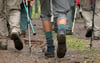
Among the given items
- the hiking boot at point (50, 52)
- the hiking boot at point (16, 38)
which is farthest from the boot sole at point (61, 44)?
the hiking boot at point (16, 38)

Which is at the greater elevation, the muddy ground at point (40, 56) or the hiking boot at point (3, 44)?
the hiking boot at point (3, 44)

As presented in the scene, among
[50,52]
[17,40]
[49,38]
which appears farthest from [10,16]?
[50,52]

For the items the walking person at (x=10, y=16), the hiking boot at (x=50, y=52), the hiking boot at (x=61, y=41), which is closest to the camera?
the hiking boot at (x=61, y=41)

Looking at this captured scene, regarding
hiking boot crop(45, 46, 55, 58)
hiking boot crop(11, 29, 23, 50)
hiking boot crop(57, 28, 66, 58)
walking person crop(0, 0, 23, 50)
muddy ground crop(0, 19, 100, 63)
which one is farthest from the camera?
walking person crop(0, 0, 23, 50)

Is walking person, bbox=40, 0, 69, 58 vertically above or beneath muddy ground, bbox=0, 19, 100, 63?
above

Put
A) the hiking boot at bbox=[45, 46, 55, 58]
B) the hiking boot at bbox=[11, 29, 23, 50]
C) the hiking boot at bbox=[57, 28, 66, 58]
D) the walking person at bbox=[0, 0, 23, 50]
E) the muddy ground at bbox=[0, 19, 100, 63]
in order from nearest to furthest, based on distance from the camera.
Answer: the hiking boot at bbox=[57, 28, 66, 58] < the muddy ground at bbox=[0, 19, 100, 63] < the hiking boot at bbox=[45, 46, 55, 58] < the hiking boot at bbox=[11, 29, 23, 50] < the walking person at bbox=[0, 0, 23, 50]

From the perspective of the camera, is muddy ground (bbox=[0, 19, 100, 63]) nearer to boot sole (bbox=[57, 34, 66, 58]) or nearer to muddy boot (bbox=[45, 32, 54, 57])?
muddy boot (bbox=[45, 32, 54, 57])

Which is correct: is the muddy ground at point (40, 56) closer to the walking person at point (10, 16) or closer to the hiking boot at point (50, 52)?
the hiking boot at point (50, 52)

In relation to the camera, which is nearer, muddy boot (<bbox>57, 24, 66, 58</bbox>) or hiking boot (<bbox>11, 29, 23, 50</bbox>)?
muddy boot (<bbox>57, 24, 66, 58</bbox>)

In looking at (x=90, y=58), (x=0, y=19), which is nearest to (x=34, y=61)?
(x=90, y=58)

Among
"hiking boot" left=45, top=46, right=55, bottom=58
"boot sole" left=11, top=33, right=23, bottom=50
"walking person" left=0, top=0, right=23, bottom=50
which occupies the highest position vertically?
"walking person" left=0, top=0, right=23, bottom=50

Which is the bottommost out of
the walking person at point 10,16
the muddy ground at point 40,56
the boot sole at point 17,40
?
the muddy ground at point 40,56

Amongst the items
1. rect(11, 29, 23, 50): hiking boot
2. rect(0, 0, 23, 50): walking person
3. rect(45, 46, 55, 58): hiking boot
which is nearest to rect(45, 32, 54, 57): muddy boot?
rect(45, 46, 55, 58): hiking boot

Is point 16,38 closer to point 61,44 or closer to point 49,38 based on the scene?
point 49,38
